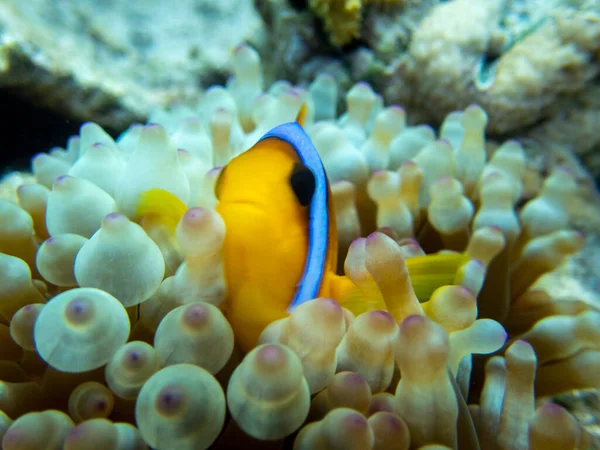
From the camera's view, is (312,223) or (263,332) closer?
(263,332)

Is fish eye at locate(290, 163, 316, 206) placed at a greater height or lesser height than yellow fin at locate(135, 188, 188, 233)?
lesser

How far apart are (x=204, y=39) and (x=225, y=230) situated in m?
1.74

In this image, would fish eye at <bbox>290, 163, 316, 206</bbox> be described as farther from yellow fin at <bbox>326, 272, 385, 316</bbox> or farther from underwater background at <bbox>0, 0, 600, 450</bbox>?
yellow fin at <bbox>326, 272, 385, 316</bbox>

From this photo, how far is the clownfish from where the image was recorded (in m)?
0.71

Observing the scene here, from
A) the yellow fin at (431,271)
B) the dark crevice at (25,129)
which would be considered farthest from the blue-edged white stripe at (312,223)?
the dark crevice at (25,129)

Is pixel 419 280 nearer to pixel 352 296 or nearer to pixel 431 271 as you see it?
pixel 431 271

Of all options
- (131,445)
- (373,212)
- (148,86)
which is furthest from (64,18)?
(131,445)

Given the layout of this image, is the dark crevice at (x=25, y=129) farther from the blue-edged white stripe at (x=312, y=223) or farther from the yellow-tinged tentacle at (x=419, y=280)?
the yellow-tinged tentacle at (x=419, y=280)

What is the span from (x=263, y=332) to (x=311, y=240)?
185mm

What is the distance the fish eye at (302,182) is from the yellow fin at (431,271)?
23cm

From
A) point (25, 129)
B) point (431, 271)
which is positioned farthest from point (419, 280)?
point (25, 129)

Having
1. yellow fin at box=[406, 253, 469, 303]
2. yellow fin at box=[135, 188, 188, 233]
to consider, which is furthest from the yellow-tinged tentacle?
yellow fin at box=[135, 188, 188, 233]

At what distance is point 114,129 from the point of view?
1.77m

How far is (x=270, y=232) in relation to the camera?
2.35ft
